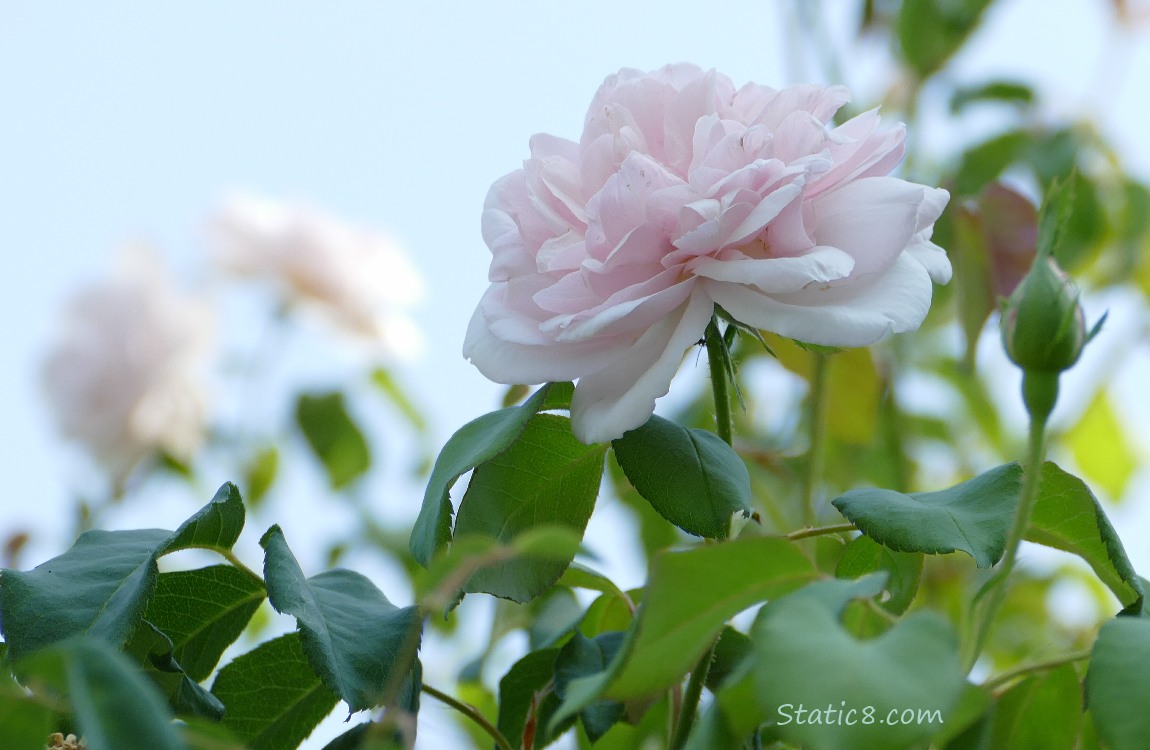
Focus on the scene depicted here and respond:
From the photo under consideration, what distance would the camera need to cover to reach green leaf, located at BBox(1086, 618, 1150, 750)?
0.83 feet

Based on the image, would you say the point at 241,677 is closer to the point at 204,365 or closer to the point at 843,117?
the point at 843,117

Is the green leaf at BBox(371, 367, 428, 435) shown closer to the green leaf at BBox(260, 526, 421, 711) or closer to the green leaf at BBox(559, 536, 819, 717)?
the green leaf at BBox(260, 526, 421, 711)

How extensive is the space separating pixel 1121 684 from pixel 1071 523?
0.34ft

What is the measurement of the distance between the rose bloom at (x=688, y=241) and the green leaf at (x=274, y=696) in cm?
13

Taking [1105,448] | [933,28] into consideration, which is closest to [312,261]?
[933,28]

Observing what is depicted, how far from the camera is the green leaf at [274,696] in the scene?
39 centimetres

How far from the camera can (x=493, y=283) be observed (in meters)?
0.40

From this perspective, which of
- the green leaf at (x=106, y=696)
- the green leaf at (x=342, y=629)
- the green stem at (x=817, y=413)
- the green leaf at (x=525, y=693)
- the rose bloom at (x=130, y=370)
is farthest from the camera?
the rose bloom at (x=130, y=370)

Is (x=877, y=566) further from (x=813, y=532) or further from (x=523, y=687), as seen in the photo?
(x=523, y=687)

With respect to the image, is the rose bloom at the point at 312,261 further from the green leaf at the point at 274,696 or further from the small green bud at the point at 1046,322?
the small green bud at the point at 1046,322

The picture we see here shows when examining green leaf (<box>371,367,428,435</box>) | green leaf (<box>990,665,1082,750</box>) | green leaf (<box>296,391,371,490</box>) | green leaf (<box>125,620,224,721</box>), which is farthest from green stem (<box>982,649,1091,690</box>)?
green leaf (<box>371,367,428,435</box>)

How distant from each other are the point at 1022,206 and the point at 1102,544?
382mm

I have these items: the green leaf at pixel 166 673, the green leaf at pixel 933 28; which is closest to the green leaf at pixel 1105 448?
the green leaf at pixel 933 28

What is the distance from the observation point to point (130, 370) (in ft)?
3.71
